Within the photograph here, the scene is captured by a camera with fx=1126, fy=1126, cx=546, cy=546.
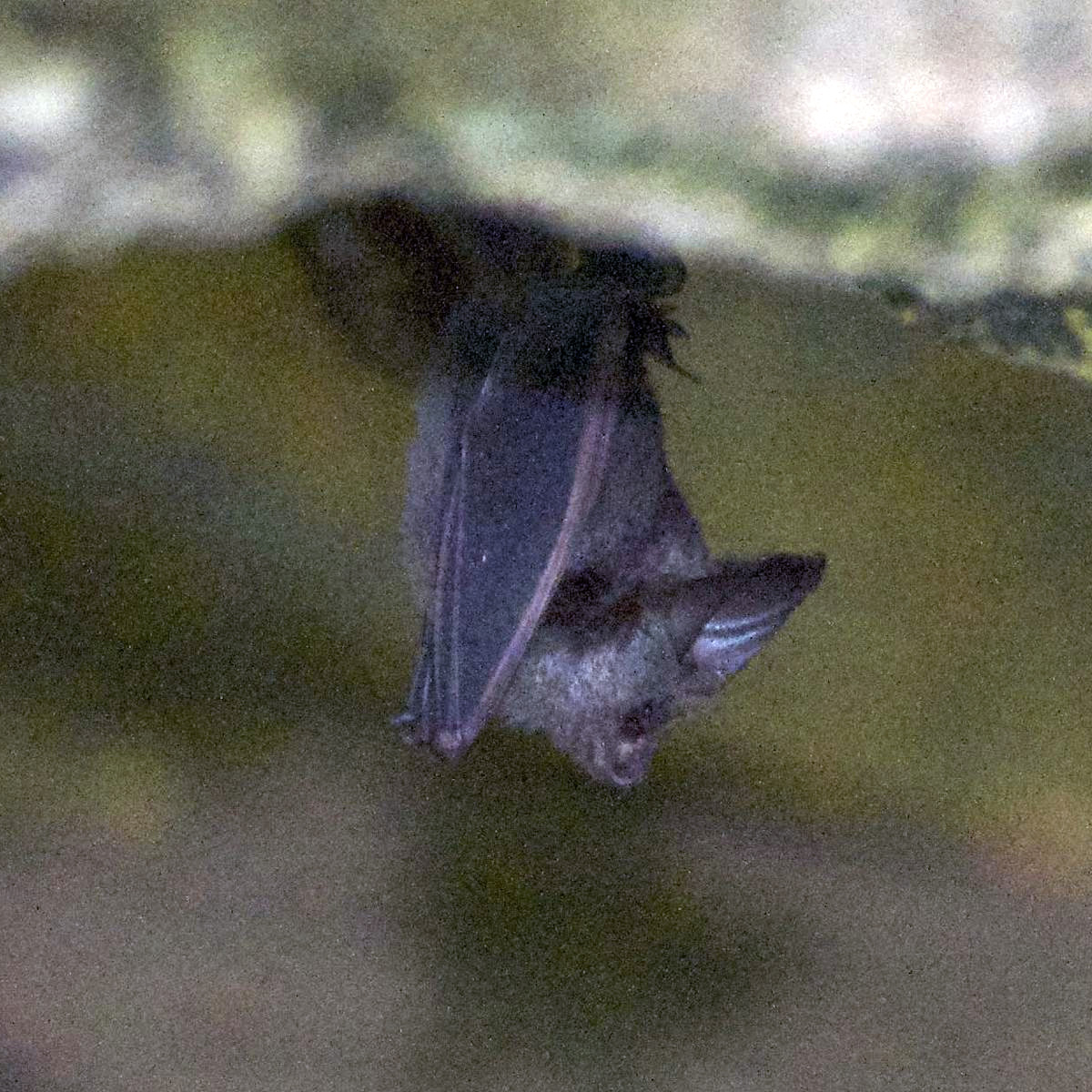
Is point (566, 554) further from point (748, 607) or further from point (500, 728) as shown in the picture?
point (500, 728)

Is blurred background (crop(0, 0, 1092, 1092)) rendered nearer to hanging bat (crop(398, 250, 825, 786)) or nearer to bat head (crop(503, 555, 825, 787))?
hanging bat (crop(398, 250, 825, 786))

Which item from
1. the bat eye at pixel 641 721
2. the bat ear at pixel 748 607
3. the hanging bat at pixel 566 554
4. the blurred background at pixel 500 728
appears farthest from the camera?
the bat eye at pixel 641 721

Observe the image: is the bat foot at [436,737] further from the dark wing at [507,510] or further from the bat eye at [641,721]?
the bat eye at [641,721]

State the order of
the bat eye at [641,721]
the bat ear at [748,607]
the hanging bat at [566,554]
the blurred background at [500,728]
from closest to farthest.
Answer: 1. the blurred background at [500,728]
2. the hanging bat at [566,554]
3. the bat ear at [748,607]
4. the bat eye at [641,721]

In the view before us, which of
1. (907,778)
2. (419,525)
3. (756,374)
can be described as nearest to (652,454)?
(756,374)

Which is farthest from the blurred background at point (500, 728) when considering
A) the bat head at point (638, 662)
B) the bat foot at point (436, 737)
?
the bat foot at point (436, 737)

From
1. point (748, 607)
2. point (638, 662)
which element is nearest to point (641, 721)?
point (638, 662)

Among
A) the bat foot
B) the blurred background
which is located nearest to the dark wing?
the bat foot
